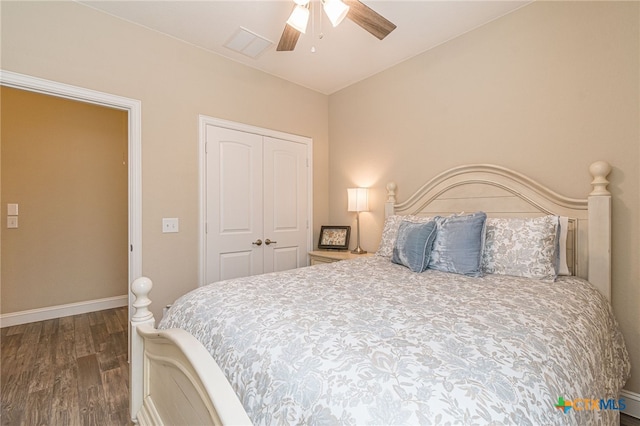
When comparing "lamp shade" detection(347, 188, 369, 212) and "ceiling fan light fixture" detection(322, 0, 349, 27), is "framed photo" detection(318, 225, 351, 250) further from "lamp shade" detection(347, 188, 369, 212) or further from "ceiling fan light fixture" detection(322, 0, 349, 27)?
"ceiling fan light fixture" detection(322, 0, 349, 27)

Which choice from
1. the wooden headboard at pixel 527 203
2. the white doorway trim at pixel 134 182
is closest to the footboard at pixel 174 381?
the white doorway trim at pixel 134 182

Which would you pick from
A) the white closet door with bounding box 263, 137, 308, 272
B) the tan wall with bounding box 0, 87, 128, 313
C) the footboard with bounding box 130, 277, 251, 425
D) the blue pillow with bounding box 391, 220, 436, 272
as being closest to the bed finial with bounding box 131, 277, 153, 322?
the footboard with bounding box 130, 277, 251, 425

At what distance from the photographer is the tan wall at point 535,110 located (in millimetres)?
1768

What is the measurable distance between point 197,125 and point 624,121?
310cm

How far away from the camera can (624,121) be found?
69.5 inches

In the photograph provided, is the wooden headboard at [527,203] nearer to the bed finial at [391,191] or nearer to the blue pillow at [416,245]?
the bed finial at [391,191]

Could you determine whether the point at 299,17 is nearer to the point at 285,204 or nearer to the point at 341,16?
the point at 341,16

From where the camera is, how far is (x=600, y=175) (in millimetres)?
1759

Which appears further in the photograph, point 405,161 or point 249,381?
point 405,161

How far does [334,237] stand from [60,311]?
3289 mm

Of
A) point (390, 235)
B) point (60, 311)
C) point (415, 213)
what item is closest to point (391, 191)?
point (415, 213)

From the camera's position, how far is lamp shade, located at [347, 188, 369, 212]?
3.13m

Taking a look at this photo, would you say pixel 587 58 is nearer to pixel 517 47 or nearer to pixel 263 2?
pixel 517 47

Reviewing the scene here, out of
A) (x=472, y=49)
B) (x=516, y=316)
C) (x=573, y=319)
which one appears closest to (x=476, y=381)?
(x=516, y=316)
